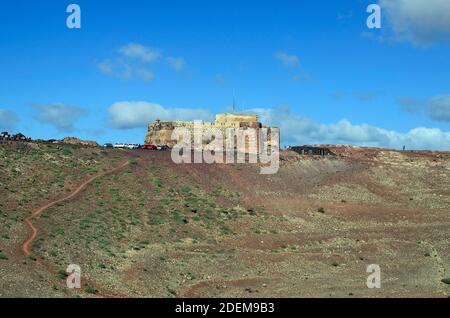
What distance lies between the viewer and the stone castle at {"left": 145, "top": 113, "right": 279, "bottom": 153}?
75.9 metres

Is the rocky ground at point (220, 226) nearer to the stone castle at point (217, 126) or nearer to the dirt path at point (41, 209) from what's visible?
the dirt path at point (41, 209)

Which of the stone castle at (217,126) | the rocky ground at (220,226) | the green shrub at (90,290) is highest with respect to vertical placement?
the stone castle at (217,126)

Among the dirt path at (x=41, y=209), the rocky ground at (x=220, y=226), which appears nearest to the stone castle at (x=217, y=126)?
the rocky ground at (x=220, y=226)

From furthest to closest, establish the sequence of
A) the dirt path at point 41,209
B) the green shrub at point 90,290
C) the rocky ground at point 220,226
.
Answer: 1. the dirt path at point 41,209
2. the rocky ground at point 220,226
3. the green shrub at point 90,290

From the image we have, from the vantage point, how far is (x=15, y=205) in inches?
1505

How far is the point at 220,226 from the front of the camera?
4400cm

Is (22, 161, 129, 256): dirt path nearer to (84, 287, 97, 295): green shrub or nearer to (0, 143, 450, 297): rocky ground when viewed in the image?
(0, 143, 450, 297): rocky ground

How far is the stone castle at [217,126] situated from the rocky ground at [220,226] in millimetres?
10318

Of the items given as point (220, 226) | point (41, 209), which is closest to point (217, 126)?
point (220, 226)

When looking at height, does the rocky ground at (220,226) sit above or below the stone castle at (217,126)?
below

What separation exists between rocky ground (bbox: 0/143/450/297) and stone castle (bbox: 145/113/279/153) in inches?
406

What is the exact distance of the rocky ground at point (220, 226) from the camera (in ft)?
94.1

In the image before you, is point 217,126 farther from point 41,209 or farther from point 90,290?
point 90,290
